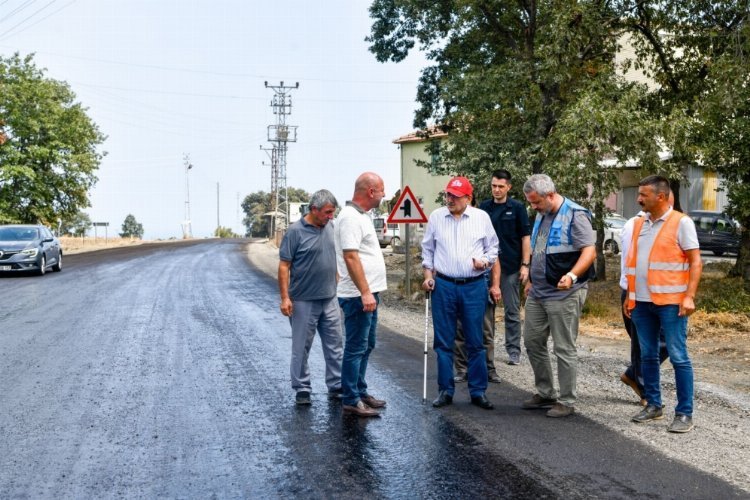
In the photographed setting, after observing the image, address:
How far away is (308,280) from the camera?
6.89 metres

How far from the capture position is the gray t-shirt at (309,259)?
685cm

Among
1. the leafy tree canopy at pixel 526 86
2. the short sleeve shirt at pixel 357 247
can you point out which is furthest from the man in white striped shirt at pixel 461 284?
the leafy tree canopy at pixel 526 86

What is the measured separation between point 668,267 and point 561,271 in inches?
33.7

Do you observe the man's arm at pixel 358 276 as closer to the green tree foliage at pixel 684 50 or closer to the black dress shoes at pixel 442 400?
the black dress shoes at pixel 442 400

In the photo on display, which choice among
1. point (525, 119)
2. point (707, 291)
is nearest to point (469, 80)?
point (525, 119)

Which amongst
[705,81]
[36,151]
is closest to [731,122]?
[705,81]

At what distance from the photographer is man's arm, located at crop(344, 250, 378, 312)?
21.1ft

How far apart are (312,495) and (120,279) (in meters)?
17.4

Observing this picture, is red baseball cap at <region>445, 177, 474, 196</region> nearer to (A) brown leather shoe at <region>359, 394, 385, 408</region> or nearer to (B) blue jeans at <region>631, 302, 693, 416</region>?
(B) blue jeans at <region>631, 302, 693, 416</region>

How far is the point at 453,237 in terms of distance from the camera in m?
7.02

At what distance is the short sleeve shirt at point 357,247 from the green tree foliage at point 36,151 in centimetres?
4014

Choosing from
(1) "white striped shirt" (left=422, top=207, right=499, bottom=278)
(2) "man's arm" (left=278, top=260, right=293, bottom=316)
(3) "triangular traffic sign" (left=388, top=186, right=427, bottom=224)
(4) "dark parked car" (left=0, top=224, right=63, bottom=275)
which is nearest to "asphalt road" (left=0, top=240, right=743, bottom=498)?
(2) "man's arm" (left=278, top=260, right=293, bottom=316)

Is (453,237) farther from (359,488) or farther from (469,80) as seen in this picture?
(469,80)

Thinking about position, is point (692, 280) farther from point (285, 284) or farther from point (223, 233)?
point (223, 233)
